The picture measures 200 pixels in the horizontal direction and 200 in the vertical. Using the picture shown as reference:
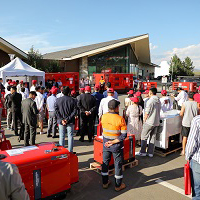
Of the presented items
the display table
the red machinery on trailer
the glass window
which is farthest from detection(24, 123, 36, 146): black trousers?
the glass window

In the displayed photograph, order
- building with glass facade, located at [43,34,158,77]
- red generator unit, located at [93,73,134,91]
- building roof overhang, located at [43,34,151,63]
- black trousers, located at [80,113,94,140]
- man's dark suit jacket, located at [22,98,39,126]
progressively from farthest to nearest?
building with glass facade, located at [43,34,158,77] < building roof overhang, located at [43,34,151,63] < red generator unit, located at [93,73,134,91] < black trousers, located at [80,113,94,140] < man's dark suit jacket, located at [22,98,39,126]

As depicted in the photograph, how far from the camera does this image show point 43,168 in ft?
11.6

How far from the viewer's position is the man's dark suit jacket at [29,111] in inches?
240

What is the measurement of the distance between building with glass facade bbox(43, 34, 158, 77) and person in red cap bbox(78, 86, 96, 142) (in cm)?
1847

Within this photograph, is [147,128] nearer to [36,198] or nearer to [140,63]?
[36,198]

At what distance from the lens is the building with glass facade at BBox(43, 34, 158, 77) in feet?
86.3

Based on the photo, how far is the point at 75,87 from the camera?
64.3ft

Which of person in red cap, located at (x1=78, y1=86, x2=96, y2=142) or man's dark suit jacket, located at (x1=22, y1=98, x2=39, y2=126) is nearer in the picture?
man's dark suit jacket, located at (x1=22, y1=98, x2=39, y2=126)

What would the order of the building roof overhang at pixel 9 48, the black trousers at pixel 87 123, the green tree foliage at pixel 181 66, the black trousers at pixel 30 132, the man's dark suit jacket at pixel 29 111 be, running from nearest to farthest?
the man's dark suit jacket at pixel 29 111 → the black trousers at pixel 30 132 → the black trousers at pixel 87 123 → the building roof overhang at pixel 9 48 → the green tree foliage at pixel 181 66

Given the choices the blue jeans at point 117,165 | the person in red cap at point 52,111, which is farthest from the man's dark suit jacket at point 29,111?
the blue jeans at point 117,165

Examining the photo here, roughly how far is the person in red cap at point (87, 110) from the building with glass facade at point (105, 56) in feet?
60.6

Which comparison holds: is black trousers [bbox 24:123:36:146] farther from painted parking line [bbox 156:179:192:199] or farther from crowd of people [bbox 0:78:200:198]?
painted parking line [bbox 156:179:192:199]

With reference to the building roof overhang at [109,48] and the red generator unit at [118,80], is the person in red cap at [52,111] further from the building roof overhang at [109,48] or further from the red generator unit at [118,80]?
the building roof overhang at [109,48]

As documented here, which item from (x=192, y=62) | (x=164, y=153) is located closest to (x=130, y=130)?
(x=164, y=153)
